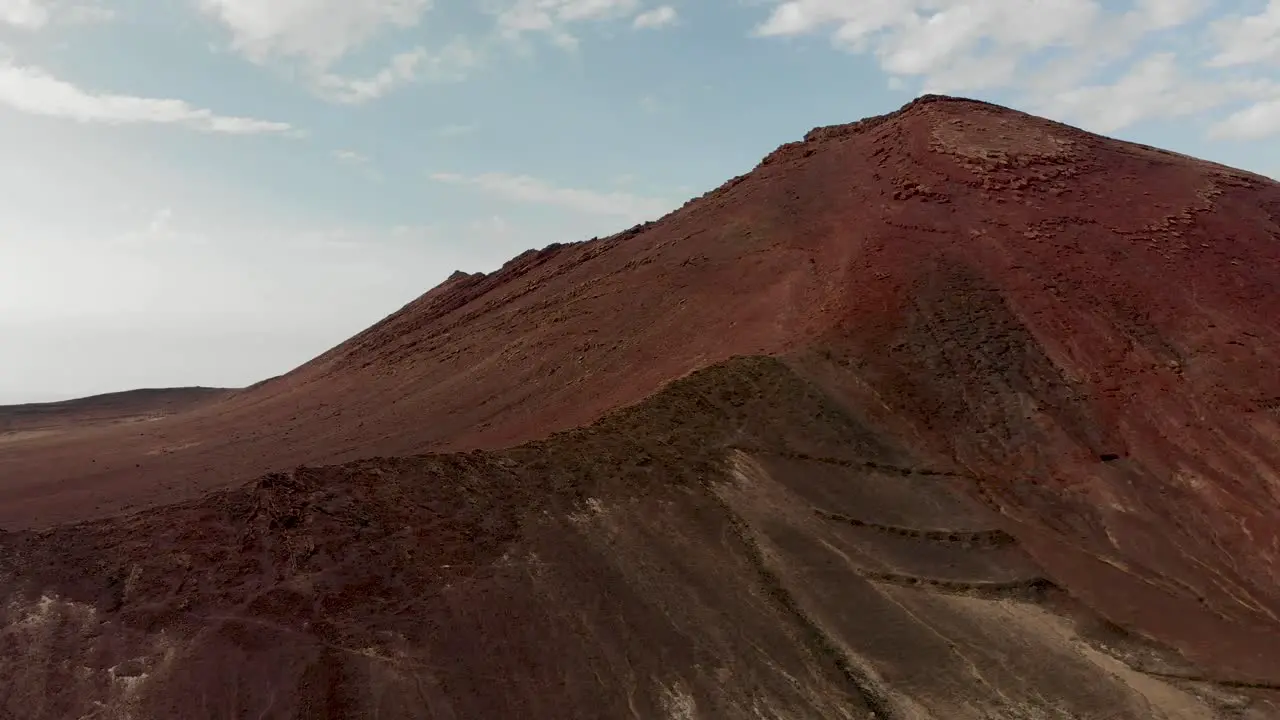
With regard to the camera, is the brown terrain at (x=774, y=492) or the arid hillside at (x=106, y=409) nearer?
the brown terrain at (x=774, y=492)

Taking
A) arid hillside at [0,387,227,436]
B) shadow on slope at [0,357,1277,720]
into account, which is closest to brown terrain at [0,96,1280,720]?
shadow on slope at [0,357,1277,720]

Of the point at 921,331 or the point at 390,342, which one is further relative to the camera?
the point at 390,342

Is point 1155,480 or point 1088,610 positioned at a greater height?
point 1155,480

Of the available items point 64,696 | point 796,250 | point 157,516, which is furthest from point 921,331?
point 64,696

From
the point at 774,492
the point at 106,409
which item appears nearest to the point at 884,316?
the point at 774,492

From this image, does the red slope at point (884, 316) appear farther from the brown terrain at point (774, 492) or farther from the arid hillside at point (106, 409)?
the arid hillside at point (106, 409)

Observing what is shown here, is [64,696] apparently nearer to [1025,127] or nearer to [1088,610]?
[1088,610]

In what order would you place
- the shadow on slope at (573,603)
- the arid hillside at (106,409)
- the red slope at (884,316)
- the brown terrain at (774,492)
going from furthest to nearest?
the arid hillside at (106,409) → the red slope at (884,316) → the brown terrain at (774,492) → the shadow on slope at (573,603)

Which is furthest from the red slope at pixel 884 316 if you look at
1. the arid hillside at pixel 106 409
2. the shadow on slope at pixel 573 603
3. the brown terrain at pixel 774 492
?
the arid hillside at pixel 106 409

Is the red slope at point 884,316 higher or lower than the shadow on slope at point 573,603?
higher
